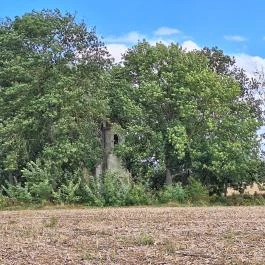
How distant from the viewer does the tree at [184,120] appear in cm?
3241

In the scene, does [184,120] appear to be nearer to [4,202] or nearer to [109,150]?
[109,150]

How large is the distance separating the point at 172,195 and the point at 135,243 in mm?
20209

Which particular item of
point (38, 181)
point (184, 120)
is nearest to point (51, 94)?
point (38, 181)

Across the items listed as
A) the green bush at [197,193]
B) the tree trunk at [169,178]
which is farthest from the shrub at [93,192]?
the green bush at [197,193]

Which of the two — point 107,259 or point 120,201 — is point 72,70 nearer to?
point 120,201

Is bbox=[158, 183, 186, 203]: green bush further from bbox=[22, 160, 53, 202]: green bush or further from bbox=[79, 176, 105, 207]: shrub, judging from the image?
bbox=[22, 160, 53, 202]: green bush

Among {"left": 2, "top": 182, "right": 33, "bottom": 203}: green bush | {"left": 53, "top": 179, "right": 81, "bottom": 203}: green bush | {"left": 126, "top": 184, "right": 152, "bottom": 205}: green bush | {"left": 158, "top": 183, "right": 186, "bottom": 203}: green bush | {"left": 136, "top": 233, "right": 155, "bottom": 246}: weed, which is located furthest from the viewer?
{"left": 158, "top": 183, "right": 186, "bottom": 203}: green bush

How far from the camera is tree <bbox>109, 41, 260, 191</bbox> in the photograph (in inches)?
1276

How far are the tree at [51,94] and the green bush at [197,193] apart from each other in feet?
18.2

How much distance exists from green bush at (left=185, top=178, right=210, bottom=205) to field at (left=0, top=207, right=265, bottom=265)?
15.2 metres

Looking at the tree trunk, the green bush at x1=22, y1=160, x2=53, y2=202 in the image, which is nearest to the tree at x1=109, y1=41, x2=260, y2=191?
the tree trunk

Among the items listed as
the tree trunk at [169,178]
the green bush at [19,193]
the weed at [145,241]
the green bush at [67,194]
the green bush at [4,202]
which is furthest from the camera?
the tree trunk at [169,178]

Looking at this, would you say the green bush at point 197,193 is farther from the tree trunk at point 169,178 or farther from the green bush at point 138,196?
the green bush at point 138,196

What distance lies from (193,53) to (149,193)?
30.0 ft
